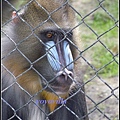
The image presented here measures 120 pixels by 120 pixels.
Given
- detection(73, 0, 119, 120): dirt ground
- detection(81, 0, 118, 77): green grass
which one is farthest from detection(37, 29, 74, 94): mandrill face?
detection(81, 0, 118, 77): green grass

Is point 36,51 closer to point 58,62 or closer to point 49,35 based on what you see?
point 49,35

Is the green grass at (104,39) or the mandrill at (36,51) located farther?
the green grass at (104,39)

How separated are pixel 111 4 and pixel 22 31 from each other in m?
4.70

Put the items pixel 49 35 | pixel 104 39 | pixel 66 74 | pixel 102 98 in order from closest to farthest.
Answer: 1. pixel 66 74
2. pixel 49 35
3. pixel 102 98
4. pixel 104 39

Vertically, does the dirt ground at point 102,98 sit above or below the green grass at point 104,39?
below

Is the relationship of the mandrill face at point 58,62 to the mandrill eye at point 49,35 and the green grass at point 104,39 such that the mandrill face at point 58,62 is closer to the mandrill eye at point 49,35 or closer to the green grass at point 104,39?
the mandrill eye at point 49,35

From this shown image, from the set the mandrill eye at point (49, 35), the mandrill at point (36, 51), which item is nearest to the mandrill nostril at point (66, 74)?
the mandrill at point (36, 51)

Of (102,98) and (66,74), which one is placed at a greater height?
(66,74)

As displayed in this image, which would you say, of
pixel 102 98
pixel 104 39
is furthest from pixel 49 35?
pixel 104 39

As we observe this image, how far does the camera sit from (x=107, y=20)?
784cm

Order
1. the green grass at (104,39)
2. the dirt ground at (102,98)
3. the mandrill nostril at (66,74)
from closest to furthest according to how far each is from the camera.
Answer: the mandrill nostril at (66,74)
the dirt ground at (102,98)
the green grass at (104,39)

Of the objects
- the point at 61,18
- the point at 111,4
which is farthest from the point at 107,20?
the point at 61,18

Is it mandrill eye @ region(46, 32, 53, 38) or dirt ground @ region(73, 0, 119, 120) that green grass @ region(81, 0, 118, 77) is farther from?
mandrill eye @ region(46, 32, 53, 38)

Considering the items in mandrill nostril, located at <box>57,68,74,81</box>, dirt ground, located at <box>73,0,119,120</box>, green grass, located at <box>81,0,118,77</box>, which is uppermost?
green grass, located at <box>81,0,118,77</box>
